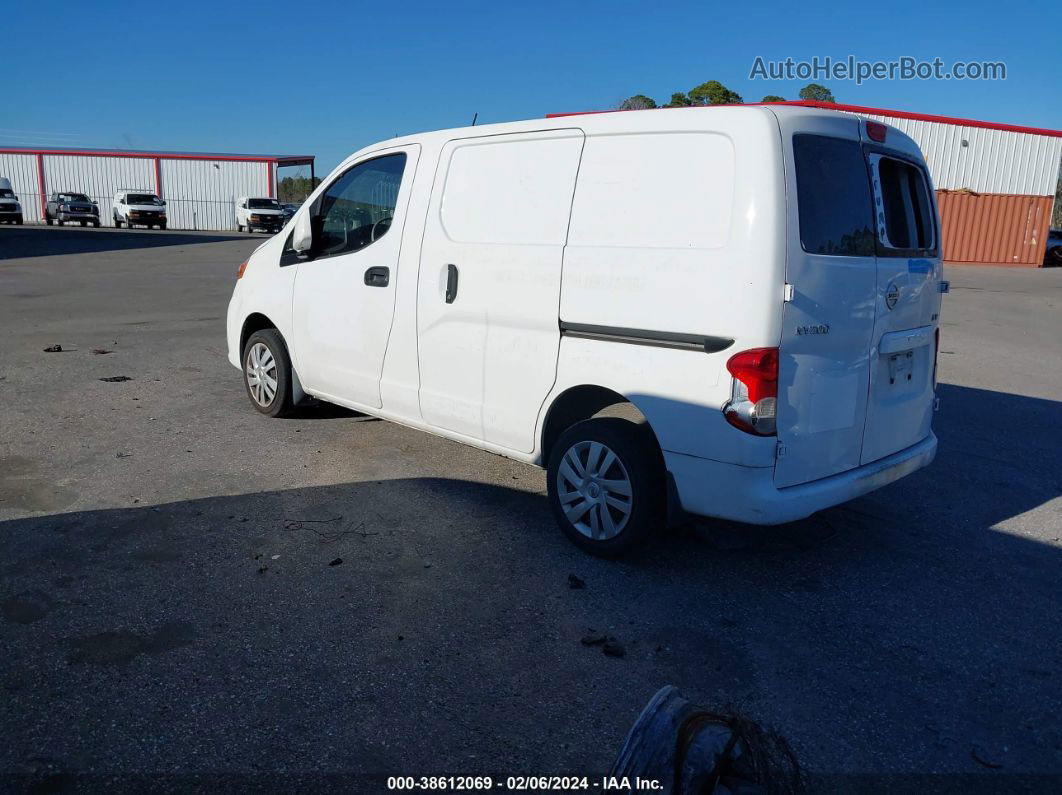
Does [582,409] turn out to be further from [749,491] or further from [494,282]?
[749,491]

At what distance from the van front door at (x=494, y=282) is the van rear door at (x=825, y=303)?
1180 millimetres

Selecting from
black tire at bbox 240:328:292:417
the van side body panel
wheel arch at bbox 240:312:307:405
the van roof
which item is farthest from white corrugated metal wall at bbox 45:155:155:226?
the van side body panel

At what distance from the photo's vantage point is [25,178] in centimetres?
5562

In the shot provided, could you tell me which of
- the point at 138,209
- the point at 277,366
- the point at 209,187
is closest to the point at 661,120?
the point at 277,366

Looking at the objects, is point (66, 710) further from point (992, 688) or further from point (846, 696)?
point (992, 688)

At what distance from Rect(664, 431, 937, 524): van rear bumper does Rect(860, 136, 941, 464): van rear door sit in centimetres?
30

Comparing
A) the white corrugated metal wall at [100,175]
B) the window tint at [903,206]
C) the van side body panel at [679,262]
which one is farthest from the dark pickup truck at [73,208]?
the window tint at [903,206]

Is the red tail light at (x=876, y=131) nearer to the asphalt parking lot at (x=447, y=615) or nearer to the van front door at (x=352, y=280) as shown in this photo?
the asphalt parking lot at (x=447, y=615)

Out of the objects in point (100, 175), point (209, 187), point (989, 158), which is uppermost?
point (989, 158)

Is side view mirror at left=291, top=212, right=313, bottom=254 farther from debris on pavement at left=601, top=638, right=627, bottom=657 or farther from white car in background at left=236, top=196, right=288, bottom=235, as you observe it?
white car in background at left=236, top=196, right=288, bottom=235

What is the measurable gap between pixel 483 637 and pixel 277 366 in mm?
3699


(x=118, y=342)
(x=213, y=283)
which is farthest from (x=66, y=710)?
(x=213, y=283)

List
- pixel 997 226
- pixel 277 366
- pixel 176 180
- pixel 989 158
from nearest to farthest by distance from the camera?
pixel 277 366 < pixel 997 226 < pixel 989 158 < pixel 176 180

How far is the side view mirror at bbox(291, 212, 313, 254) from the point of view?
619 centimetres
